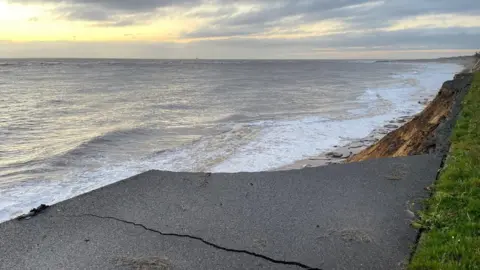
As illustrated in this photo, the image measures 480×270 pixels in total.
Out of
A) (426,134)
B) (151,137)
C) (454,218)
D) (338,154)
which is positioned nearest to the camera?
(454,218)

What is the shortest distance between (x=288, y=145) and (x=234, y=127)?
433 cm

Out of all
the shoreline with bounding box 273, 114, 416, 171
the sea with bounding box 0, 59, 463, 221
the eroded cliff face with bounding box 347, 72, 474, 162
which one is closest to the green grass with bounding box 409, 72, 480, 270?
the eroded cliff face with bounding box 347, 72, 474, 162

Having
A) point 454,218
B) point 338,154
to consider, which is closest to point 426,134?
point 338,154

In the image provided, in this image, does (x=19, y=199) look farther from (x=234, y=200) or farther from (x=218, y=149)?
(x=218, y=149)

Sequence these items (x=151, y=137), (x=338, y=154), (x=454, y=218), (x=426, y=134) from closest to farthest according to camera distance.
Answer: (x=454, y=218) → (x=426, y=134) → (x=338, y=154) → (x=151, y=137)

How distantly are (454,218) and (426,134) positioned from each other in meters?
5.69

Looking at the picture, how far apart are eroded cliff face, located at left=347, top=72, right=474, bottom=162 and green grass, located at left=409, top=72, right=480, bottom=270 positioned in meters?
0.93

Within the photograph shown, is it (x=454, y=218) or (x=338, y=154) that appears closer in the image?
(x=454, y=218)

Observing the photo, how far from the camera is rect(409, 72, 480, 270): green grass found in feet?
12.8

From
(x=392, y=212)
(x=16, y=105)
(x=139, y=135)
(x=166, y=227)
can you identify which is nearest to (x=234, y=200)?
(x=166, y=227)

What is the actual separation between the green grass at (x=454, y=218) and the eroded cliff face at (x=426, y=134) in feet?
3.05

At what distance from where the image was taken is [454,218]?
15.6 ft

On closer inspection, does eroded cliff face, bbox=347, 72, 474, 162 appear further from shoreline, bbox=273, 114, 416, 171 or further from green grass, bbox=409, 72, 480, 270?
green grass, bbox=409, 72, 480, 270

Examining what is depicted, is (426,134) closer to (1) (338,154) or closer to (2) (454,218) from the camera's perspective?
(1) (338,154)
